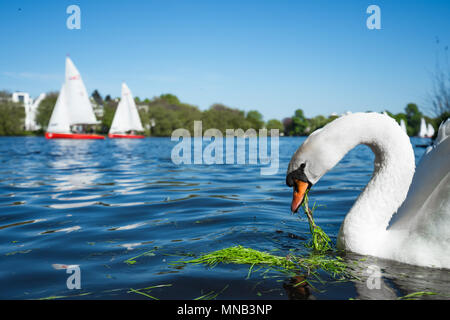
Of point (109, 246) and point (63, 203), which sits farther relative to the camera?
point (63, 203)

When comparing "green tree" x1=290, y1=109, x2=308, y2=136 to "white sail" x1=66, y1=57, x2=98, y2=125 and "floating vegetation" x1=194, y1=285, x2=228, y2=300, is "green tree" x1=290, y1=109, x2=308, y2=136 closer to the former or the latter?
"white sail" x1=66, y1=57, x2=98, y2=125

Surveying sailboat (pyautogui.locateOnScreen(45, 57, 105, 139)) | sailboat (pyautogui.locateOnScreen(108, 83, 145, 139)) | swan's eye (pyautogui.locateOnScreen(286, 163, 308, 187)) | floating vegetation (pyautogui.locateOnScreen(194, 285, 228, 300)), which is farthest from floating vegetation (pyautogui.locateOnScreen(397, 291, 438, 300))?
sailboat (pyautogui.locateOnScreen(108, 83, 145, 139))

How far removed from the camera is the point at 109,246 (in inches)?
174

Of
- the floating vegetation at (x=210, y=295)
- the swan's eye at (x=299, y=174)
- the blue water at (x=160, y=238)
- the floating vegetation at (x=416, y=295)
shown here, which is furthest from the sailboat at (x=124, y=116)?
the floating vegetation at (x=416, y=295)

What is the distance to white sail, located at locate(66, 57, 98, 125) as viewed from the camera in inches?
1807

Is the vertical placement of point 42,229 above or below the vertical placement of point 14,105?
below

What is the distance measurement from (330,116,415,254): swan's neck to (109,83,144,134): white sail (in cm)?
5536

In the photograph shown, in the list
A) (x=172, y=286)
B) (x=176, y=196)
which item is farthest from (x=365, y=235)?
(x=176, y=196)

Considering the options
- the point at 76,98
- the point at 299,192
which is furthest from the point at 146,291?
the point at 76,98

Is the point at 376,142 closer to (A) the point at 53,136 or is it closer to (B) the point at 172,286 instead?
(B) the point at 172,286

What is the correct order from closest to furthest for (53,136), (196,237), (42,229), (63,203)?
(196,237)
(42,229)
(63,203)
(53,136)

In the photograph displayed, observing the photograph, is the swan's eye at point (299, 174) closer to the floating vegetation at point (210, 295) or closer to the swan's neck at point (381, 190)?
the swan's neck at point (381, 190)
